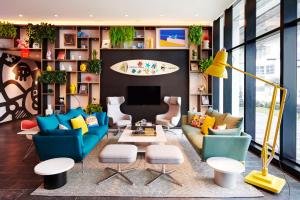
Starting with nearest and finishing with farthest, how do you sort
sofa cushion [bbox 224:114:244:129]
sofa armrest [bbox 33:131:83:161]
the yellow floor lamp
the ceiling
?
the yellow floor lamp → sofa armrest [bbox 33:131:83:161] → sofa cushion [bbox 224:114:244:129] → the ceiling

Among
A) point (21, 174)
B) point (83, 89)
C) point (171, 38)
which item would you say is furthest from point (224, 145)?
point (83, 89)

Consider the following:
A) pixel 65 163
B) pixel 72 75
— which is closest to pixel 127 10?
pixel 72 75

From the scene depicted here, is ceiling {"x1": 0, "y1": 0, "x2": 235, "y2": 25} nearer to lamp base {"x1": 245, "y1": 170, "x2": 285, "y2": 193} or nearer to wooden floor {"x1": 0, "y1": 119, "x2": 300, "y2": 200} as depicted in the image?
wooden floor {"x1": 0, "y1": 119, "x2": 300, "y2": 200}

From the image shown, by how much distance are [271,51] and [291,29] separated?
36.5 inches

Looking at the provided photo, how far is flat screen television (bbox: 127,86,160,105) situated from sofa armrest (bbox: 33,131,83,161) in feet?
11.8

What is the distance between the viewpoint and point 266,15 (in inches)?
169

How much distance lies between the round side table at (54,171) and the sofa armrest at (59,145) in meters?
0.22

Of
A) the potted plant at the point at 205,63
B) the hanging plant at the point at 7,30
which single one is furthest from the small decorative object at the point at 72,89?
the potted plant at the point at 205,63

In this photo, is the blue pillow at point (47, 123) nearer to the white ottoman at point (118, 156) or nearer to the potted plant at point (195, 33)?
the white ottoman at point (118, 156)

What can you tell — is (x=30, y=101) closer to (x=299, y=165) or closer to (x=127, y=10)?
(x=127, y=10)

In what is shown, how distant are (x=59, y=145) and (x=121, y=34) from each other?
439 cm

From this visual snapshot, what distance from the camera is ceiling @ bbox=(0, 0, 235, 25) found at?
4.96m

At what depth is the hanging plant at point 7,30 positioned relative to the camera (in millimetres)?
6078

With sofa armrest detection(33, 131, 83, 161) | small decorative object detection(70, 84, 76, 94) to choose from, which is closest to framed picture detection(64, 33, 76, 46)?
small decorative object detection(70, 84, 76, 94)
